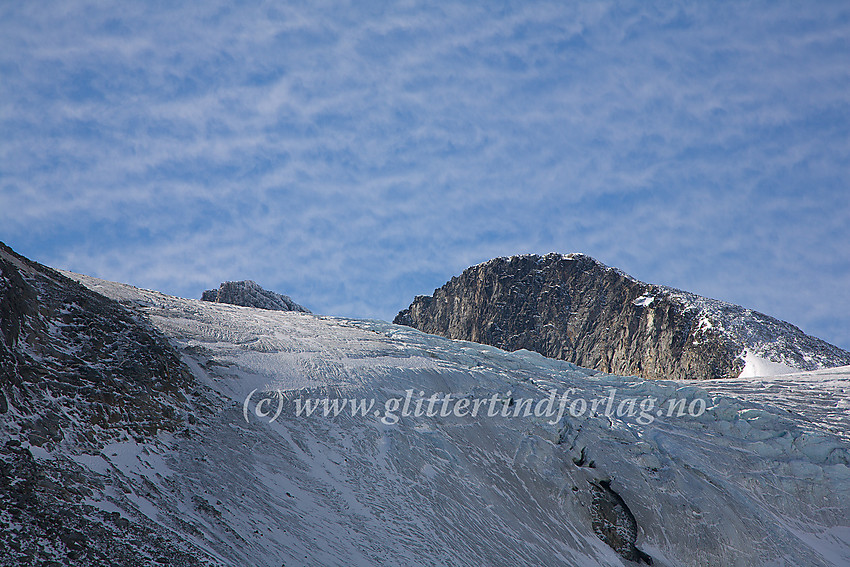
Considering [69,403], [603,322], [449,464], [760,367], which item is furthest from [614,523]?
[603,322]

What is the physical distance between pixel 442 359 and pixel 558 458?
9.00m

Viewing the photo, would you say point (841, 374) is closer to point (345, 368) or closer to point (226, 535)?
point (345, 368)

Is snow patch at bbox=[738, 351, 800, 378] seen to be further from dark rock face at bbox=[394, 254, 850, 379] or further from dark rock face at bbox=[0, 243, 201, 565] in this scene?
dark rock face at bbox=[0, 243, 201, 565]

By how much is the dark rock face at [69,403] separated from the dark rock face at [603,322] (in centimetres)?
6381

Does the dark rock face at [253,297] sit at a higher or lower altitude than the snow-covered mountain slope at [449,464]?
higher

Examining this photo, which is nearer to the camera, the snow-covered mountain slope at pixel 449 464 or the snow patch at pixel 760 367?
the snow-covered mountain slope at pixel 449 464

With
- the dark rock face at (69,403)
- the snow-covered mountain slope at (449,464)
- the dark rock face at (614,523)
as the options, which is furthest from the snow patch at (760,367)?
the dark rock face at (69,403)

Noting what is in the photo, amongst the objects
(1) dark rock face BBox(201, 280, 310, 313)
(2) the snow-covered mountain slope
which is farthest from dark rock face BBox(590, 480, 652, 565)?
(1) dark rock face BBox(201, 280, 310, 313)

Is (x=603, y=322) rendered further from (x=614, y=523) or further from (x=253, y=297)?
(x=614, y=523)

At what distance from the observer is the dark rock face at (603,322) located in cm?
8144

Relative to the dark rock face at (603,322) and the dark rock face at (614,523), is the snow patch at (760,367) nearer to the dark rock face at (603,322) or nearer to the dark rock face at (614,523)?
the dark rock face at (603,322)

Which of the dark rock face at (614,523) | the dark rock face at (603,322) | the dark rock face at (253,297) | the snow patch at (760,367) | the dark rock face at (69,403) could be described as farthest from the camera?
the dark rock face at (253,297)

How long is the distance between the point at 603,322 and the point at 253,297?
5384 cm

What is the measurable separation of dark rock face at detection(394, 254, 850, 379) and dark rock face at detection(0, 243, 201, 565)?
6381 cm
